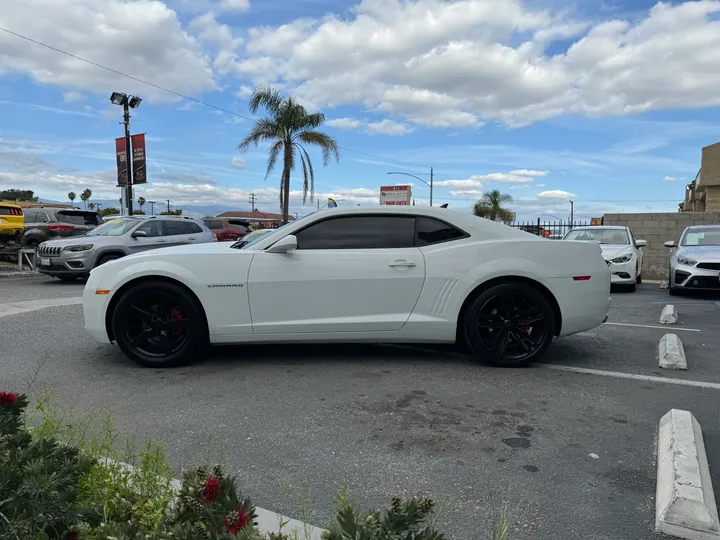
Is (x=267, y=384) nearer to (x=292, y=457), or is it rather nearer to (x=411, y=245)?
(x=292, y=457)

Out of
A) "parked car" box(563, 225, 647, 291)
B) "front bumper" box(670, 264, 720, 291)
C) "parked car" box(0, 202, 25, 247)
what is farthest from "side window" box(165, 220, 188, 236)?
"front bumper" box(670, 264, 720, 291)

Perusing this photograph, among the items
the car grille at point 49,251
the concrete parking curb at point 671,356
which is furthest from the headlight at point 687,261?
the car grille at point 49,251

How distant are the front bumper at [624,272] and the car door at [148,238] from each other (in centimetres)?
1035

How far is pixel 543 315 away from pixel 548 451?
1.84 meters

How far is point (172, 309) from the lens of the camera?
4.70 m

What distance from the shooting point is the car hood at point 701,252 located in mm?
10164

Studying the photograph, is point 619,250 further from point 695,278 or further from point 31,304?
point 31,304

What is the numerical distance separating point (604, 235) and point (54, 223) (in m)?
16.1

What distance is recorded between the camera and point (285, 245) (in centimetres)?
455

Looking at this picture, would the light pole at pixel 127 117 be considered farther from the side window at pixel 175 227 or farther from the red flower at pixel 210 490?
the red flower at pixel 210 490

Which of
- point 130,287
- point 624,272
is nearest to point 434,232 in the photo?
point 130,287

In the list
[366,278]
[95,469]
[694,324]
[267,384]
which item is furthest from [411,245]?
[694,324]

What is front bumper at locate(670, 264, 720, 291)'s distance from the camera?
10.0 metres

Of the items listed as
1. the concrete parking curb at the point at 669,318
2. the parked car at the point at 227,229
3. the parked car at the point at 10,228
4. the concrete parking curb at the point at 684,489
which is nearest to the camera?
the concrete parking curb at the point at 684,489
